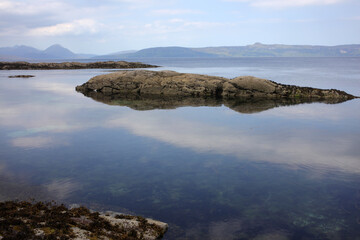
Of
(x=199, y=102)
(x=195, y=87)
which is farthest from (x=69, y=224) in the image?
(x=195, y=87)

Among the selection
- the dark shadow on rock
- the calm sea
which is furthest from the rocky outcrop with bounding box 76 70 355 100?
the calm sea

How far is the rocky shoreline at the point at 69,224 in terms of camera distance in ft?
24.6

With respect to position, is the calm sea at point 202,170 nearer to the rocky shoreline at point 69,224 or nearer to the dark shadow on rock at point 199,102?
the rocky shoreline at point 69,224

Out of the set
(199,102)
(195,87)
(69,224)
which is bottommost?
(69,224)

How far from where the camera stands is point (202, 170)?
1362 cm

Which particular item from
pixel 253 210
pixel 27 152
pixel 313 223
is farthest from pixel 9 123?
pixel 313 223

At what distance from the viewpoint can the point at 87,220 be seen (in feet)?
28.4

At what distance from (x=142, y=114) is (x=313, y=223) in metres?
19.9

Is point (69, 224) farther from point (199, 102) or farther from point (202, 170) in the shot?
point (199, 102)

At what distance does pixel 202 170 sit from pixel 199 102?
21.7 m

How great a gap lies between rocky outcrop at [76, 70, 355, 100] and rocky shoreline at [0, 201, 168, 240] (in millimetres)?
31368

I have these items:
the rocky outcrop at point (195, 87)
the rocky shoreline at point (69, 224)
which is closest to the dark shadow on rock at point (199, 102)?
the rocky outcrop at point (195, 87)

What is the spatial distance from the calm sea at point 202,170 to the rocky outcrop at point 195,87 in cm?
1367

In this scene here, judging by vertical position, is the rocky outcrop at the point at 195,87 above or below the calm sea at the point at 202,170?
above
